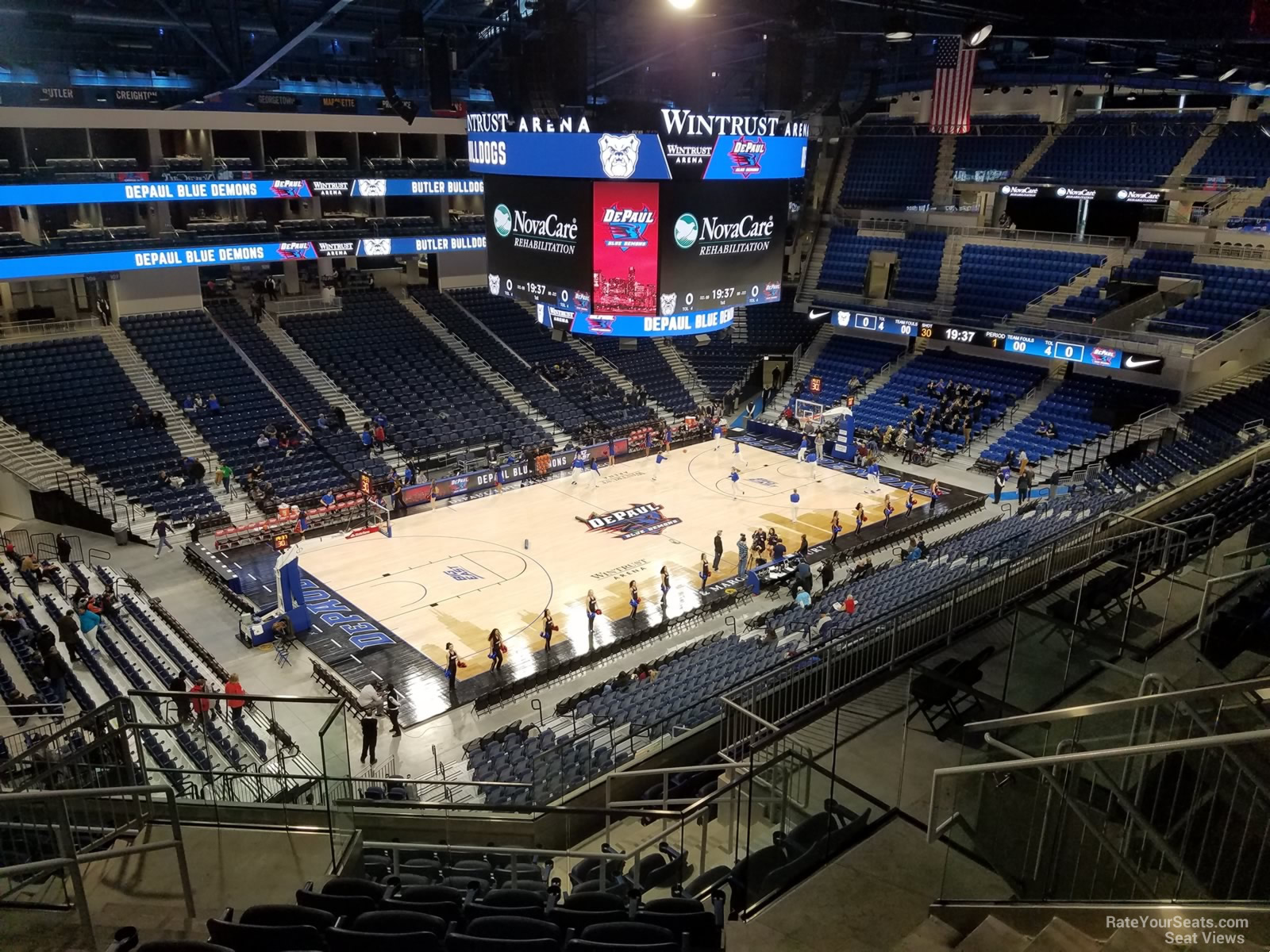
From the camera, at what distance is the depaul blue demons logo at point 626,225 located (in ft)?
64.5

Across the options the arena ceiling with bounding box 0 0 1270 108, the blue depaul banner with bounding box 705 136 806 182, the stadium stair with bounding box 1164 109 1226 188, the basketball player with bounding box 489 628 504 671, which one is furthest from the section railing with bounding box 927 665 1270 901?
the stadium stair with bounding box 1164 109 1226 188

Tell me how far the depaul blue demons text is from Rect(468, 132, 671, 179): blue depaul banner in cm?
1075

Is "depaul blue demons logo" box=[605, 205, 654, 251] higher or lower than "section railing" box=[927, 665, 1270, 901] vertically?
higher

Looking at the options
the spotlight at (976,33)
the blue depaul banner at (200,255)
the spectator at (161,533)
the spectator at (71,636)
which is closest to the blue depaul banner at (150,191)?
the blue depaul banner at (200,255)

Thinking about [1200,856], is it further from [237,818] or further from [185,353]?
[185,353]

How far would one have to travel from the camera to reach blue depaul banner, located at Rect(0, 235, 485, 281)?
27906 mm

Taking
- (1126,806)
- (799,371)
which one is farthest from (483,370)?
(1126,806)

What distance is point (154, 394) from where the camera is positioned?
29.6 metres

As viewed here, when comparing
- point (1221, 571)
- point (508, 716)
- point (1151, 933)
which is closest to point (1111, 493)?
point (1221, 571)

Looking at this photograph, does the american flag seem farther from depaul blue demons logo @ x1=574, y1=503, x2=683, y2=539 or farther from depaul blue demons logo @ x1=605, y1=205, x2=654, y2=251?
depaul blue demons logo @ x1=574, y1=503, x2=683, y2=539

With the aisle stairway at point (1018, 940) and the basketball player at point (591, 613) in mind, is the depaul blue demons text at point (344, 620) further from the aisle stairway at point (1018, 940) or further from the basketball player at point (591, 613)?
the aisle stairway at point (1018, 940)

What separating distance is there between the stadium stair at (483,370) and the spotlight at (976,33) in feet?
64.7

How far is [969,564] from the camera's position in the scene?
1855 cm

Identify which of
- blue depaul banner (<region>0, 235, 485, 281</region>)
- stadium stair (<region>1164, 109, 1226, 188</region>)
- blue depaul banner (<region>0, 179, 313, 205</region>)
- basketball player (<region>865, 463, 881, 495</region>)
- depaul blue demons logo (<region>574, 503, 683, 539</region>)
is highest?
stadium stair (<region>1164, 109, 1226, 188</region>)
